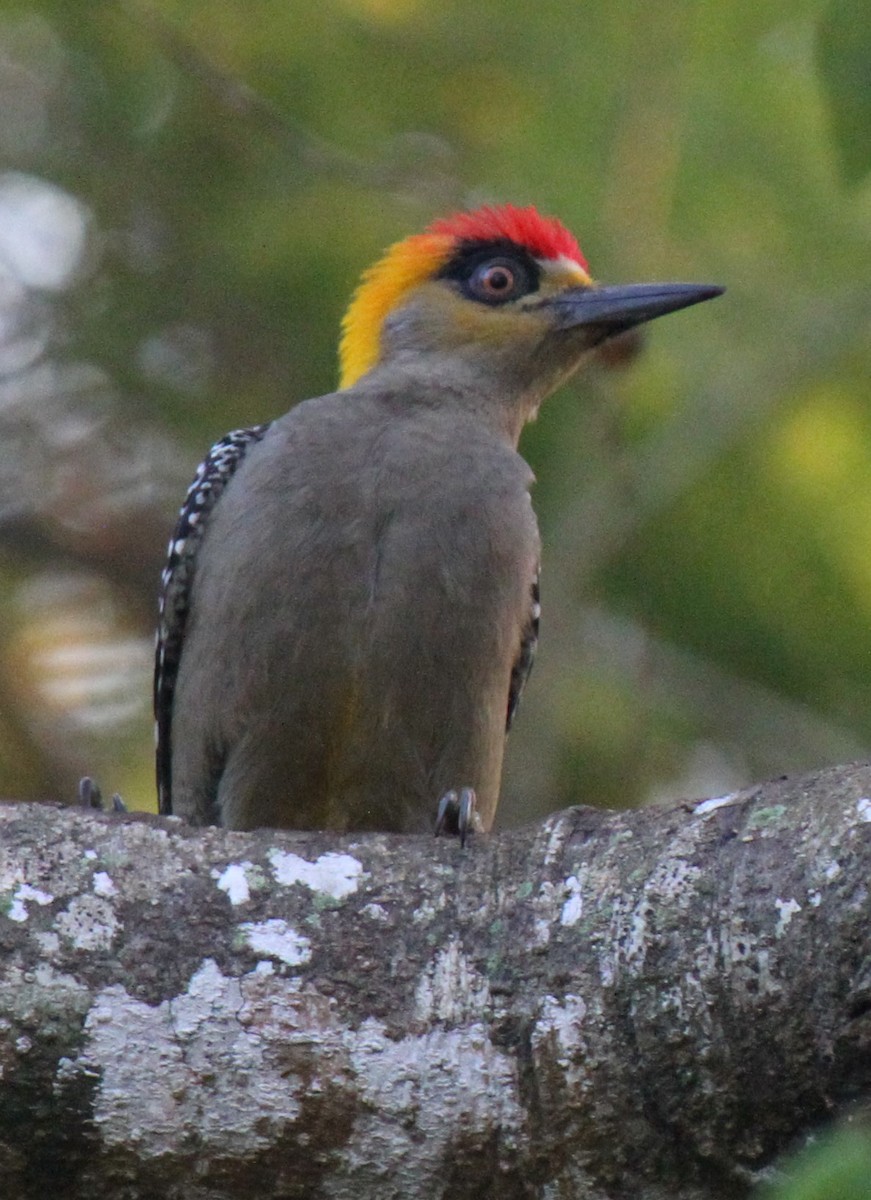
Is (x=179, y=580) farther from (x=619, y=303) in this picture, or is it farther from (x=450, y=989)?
(x=450, y=989)

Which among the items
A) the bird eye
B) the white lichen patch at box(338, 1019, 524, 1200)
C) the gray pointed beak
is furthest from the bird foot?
the bird eye

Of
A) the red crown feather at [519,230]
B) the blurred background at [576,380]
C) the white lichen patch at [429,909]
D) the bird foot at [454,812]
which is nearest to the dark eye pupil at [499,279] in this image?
the red crown feather at [519,230]

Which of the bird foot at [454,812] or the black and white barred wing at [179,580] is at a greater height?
the black and white barred wing at [179,580]

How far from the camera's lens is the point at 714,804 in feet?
14.8

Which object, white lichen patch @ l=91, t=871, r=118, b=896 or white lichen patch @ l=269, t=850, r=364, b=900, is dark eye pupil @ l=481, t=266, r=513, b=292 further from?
white lichen patch @ l=91, t=871, r=118, b=896

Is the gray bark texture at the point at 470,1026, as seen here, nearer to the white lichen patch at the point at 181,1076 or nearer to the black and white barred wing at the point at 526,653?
the white lichen patch at the point at 181,1076

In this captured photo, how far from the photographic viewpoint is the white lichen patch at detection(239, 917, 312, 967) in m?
4.52

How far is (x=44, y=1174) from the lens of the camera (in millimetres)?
4223

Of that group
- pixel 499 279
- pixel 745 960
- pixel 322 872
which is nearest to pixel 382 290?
pixel 499 279

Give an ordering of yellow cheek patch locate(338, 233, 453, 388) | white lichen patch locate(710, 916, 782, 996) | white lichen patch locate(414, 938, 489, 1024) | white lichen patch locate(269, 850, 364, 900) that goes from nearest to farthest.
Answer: white lichen patch locate(710, 916, 782, 996)
white lichen patch locate(414, 938, 489, 1024)
white lichen patch locate(269, 850, 364, 900)
yellow cheek patch locate(338, 233, 453, 388)

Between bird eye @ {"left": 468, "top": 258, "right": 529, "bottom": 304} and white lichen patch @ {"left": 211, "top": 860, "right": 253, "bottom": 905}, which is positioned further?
bird eye @ {"left": 468, "top": 258, "right": 529, "bottom": 304}

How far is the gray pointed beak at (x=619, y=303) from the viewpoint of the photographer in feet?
25.4

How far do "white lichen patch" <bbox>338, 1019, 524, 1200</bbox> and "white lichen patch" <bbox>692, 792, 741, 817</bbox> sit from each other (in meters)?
0.71

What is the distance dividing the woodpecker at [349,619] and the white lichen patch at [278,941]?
1391 mm
